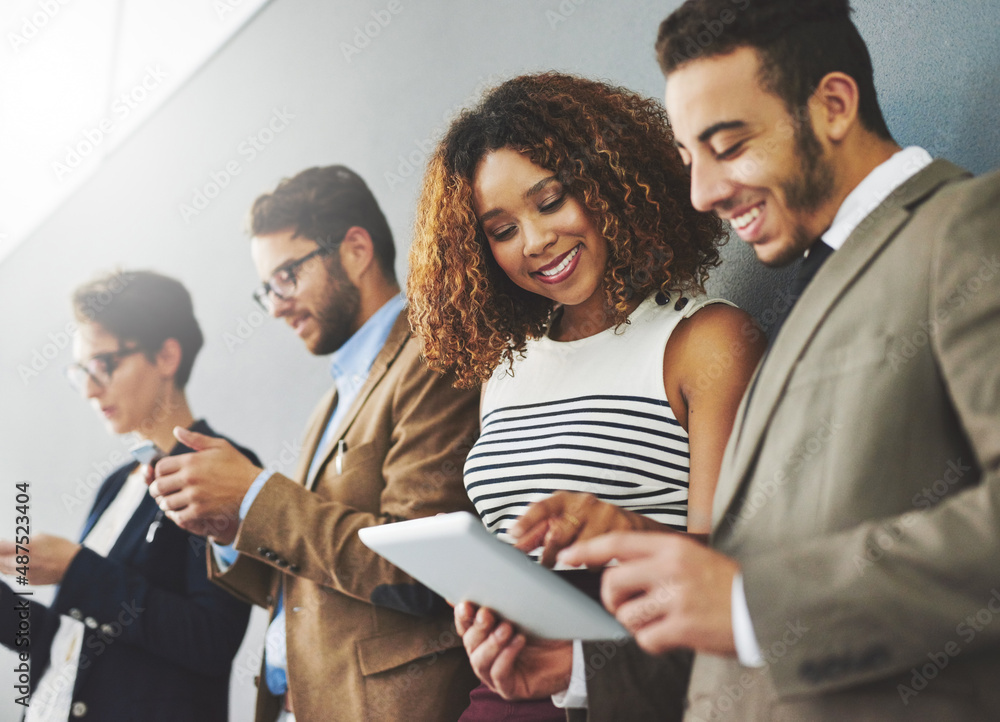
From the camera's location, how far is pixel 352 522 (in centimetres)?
176

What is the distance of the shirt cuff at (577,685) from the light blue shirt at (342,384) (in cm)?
93

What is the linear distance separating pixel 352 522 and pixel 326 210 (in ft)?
3.44

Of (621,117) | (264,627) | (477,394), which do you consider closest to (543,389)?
(477,394)

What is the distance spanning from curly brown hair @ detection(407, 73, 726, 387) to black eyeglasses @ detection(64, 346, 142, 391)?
1308mm

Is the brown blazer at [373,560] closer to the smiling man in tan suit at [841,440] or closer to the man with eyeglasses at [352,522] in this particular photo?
the man with eyeglasses at [352,522]

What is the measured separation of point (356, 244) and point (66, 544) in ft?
3.68

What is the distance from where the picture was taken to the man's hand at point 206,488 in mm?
1922

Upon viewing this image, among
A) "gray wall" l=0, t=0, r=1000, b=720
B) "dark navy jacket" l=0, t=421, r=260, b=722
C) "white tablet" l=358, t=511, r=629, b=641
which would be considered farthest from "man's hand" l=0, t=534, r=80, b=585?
"white tablet" l=358, t=511, r=629, b=641

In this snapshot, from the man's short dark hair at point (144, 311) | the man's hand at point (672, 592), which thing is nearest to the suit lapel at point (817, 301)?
the man's hand at point (672, 592)

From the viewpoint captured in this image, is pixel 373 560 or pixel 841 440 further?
pixel 373 560

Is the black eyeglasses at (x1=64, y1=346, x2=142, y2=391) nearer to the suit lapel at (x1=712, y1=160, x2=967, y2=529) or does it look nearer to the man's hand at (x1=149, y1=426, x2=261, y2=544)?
the man's hand at (x1=149, y1=426, x2=261, y2=544)

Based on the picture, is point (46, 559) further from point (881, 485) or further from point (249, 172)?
point (881, 485)

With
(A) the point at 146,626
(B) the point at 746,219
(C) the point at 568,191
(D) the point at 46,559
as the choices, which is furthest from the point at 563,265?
(D) the point at 46,559

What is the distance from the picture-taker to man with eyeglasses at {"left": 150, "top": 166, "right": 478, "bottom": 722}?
1.70 metres
